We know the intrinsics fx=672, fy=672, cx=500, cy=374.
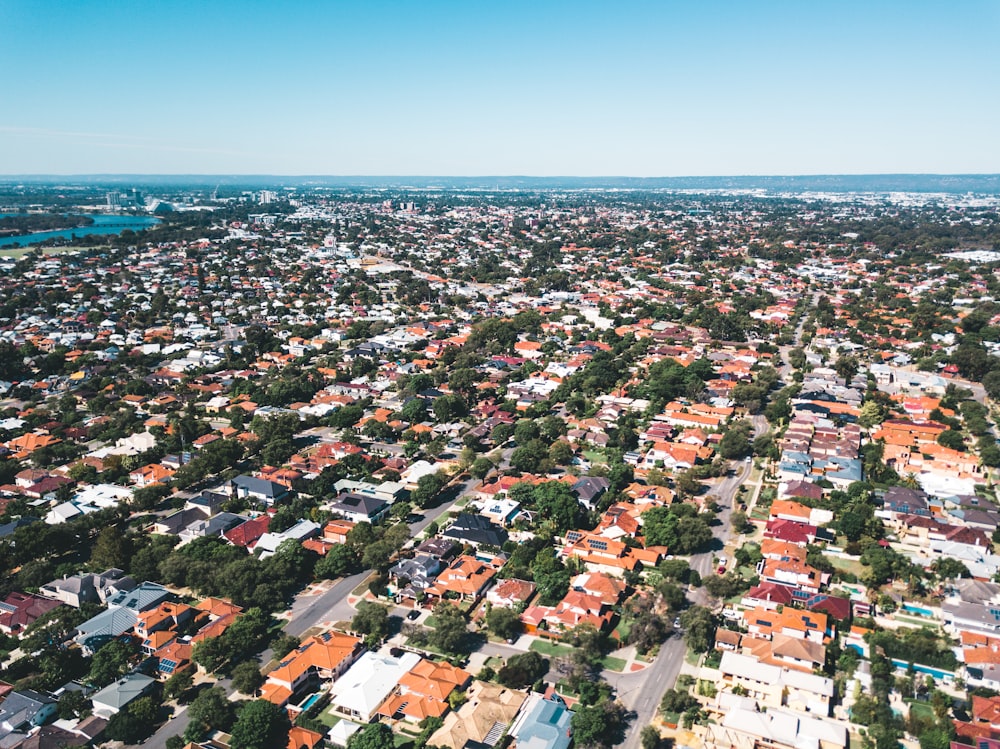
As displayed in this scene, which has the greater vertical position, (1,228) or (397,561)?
(1,228)

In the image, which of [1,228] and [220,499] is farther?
[1,228]

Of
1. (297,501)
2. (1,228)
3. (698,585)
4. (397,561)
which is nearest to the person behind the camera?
(698,585)

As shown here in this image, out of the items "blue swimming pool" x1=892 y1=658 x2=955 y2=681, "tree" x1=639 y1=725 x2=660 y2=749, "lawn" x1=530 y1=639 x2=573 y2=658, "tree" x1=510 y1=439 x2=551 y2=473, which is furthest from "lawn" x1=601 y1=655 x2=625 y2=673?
"tree" x1=510 y1=439 x2=551 y2=473

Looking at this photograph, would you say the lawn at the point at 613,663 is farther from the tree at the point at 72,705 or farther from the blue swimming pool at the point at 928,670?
the tree at the point at 72,705

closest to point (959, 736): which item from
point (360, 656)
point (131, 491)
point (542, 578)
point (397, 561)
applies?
point (542, 578)

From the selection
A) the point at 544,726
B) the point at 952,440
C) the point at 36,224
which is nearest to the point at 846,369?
the point at 952,440

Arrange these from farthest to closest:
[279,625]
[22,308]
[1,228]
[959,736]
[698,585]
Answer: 1. [1,228]
2. [22,308]
3. [698,585]
4. [279,625]
5. [959,736]

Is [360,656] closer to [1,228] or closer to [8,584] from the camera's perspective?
[8,584]
